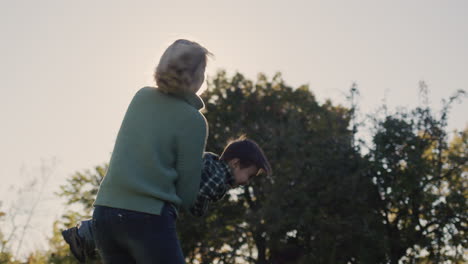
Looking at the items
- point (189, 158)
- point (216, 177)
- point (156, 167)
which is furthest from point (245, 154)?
point (156, 167)

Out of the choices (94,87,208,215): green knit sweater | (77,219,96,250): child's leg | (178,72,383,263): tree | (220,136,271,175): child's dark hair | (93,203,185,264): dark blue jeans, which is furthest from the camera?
(178,72,383,263): tree

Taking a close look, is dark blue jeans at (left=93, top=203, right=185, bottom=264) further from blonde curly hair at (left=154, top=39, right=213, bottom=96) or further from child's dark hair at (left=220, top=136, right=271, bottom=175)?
child's dark hair at (left=220, top=136, right=271, bottom=175)

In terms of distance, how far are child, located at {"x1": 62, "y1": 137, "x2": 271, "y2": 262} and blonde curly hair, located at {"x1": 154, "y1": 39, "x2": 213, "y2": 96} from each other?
0.41 m

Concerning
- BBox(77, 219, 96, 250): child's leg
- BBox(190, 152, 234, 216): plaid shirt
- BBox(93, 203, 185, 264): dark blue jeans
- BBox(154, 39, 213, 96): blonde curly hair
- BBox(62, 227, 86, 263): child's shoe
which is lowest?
BBox(62, 227, 86, 263): child's shoe

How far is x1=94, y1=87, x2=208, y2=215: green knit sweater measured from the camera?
2074mm

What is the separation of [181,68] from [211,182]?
1.76ft

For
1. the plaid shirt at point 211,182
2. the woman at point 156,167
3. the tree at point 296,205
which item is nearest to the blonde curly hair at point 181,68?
the woman at point 156,167

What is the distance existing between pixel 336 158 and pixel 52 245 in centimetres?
1031

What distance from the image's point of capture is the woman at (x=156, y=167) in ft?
6.55

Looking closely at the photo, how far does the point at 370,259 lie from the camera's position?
1947 centimetres

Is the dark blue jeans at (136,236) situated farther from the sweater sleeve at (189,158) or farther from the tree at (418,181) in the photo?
the tree at (418,181)

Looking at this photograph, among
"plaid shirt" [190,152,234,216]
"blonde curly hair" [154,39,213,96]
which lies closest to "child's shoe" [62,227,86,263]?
"plaid shirt" [190,152,234,216]

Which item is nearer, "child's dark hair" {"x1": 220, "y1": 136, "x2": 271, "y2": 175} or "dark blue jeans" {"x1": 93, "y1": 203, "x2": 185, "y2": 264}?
"dark blue jeans" {"x1": 93, "y1": 203, "x2": 185, "y2": 264}

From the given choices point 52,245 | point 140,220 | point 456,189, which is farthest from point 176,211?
point 456,189
